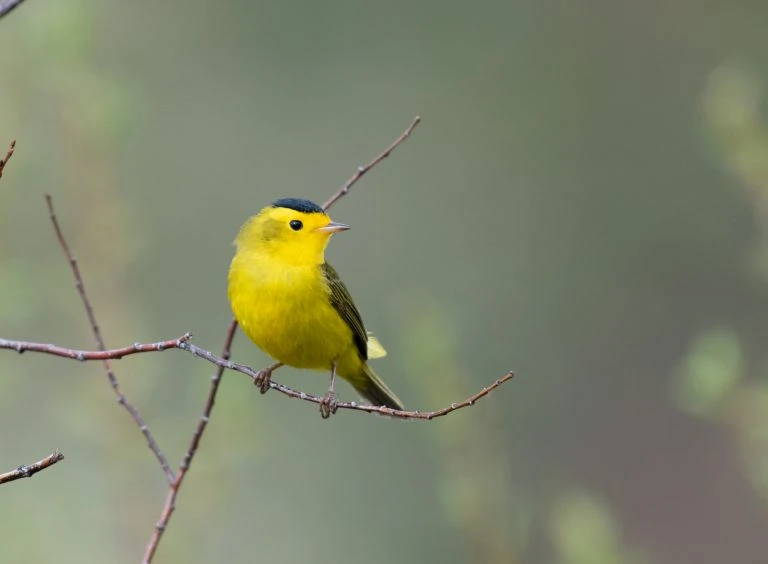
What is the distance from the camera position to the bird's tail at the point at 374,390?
4.71 metres

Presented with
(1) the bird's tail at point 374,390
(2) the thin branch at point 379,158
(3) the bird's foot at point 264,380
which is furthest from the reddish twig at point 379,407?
(1) the bird's tail at point 374,390

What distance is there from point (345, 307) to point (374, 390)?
1.75 ft

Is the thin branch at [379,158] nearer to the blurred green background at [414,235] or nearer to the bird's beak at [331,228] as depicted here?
the bird's beak at [331,228]

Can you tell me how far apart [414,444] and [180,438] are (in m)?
3.49

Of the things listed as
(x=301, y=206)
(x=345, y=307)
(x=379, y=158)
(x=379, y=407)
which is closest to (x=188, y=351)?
(x=379, y=407)

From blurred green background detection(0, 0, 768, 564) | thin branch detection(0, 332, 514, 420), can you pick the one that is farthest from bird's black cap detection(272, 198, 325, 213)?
thin branch detection(0, 332, 514, 420)

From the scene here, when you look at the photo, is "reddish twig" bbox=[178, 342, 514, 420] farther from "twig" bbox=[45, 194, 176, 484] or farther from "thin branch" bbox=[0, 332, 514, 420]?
"twig" bbox=[45, 194, 176, 484]

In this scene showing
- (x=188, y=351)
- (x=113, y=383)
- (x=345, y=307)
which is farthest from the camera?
(x=345, y=307)

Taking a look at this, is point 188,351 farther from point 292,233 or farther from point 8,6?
point 292,233

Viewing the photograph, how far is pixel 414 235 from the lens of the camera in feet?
29.1

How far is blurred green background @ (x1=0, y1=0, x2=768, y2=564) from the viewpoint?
545 centimetres

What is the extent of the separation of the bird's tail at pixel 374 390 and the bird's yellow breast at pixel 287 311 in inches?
13.7

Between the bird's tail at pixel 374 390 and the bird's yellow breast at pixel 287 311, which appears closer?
the bird's yellow breast at pixel 287 311

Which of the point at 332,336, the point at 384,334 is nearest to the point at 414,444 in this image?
the point at 384,334
